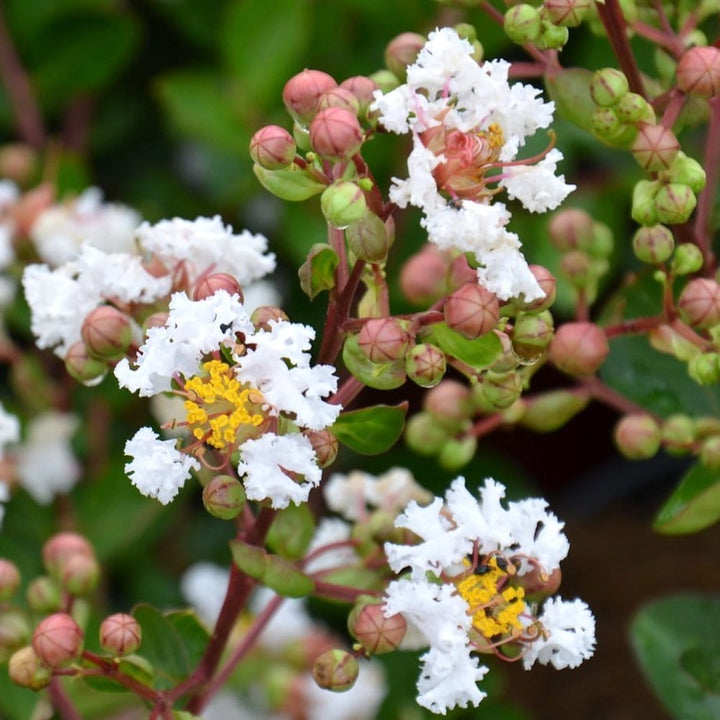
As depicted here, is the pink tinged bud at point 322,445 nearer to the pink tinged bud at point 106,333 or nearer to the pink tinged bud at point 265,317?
the pink tinged bud at point 265,317

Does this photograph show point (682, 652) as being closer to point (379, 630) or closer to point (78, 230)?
point (379, 630)

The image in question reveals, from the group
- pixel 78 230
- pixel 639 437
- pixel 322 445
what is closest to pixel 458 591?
pixel 322 445

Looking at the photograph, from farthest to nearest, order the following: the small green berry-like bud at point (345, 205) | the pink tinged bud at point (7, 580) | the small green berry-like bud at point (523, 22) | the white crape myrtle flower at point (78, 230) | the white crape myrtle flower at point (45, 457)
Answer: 1. the white crape myrtle flower at point (45, 457)
2. the white crape myrtle flower at point (78, 230)
3. the pink tinged bud at point (7, 580)
4. the small green berry-like bud at point (523, 22)
5. the small green berry-like bud at point (345, 205)

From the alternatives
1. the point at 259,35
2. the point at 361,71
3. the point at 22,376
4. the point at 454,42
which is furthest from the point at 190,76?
the point at 454,42

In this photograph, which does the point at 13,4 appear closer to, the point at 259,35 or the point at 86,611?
the point at 259,35

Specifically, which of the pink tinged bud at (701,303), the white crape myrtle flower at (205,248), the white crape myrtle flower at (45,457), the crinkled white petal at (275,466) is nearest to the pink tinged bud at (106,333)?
the white crape myrtle flower at (205,248)

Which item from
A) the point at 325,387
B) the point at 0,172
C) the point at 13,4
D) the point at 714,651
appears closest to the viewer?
the point at 325,387

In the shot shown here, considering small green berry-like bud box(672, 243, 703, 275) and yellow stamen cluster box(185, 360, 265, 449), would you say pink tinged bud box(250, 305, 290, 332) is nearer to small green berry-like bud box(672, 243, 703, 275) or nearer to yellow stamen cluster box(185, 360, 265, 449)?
yellow stamen cluster box(185, 360, 265, 449)
